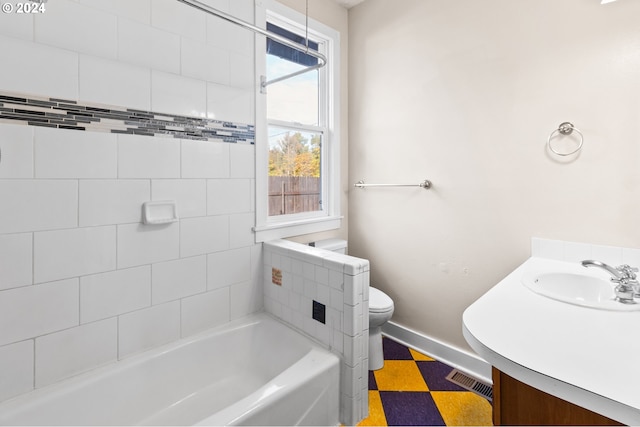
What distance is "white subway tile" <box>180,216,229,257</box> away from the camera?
1.73 metres

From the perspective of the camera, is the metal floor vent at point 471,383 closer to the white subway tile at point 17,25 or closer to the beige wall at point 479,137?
the beige wall at point 479,137

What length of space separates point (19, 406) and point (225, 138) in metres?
1.47

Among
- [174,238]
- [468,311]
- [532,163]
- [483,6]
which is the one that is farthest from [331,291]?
[483,6]

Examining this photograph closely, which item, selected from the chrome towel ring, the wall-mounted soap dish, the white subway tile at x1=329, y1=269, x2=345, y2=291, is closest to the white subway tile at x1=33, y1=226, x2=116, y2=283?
the wall-mounted soap dish

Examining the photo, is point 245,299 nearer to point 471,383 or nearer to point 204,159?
point 204,159

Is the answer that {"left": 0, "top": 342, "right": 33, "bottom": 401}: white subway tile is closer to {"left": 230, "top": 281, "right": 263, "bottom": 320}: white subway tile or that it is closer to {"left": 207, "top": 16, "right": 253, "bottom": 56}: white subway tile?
{"left": 230, "top": 281, "right": 263, "bottom": 320}: white subway tile

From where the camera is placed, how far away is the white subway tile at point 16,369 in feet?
4.10

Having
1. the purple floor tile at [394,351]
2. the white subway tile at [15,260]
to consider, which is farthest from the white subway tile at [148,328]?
the purple floor tile at [394,351]

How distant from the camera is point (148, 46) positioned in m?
1.56

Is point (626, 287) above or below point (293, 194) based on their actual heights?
below

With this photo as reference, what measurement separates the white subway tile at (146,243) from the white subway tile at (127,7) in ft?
3.23

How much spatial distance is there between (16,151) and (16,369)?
87 centimetres

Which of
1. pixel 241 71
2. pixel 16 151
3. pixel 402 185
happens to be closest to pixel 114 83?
pixel 16 151

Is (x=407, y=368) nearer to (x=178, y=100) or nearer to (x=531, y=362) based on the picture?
(x=531, y=362)
